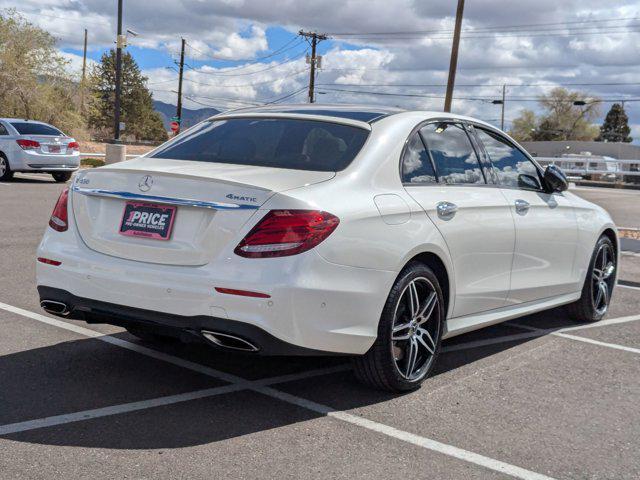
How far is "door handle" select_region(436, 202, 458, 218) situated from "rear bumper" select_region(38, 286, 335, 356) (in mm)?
1186

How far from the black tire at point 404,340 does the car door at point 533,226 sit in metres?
1.03

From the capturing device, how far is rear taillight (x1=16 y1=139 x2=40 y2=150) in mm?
18812

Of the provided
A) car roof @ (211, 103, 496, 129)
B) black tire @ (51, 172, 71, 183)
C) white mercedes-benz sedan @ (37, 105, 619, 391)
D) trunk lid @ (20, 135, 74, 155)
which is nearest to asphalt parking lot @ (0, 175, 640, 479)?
white mercedes-benz sedan @ (37, 105, 619, 391)

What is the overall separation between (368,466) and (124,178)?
199cm

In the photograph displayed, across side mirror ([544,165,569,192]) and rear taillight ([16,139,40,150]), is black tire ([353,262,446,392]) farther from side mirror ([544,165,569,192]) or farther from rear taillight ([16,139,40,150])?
rear taillight ([16,139,40,150])

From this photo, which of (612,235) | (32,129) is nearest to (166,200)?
(612,235)

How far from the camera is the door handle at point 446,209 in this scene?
4.80 metres

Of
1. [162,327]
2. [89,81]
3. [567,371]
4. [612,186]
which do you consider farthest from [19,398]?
[89,81]

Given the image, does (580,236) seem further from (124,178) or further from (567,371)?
(124,178)

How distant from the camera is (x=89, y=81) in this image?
190 feet

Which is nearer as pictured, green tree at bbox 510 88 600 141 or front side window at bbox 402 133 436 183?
front side window at bbox 402 133 436 183

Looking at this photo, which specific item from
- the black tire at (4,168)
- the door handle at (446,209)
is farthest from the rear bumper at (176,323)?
the black tire at (4,168)

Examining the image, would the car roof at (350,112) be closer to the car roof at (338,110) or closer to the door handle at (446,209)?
the car roof at (338,110)

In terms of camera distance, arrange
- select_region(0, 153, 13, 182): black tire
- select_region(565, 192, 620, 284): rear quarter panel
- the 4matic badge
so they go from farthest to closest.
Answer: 1. select_region(0, 153, 13, 182): black tire
2. select_region(565, 192, 620, 284): rear quarter panel
3. the 4matic badge
